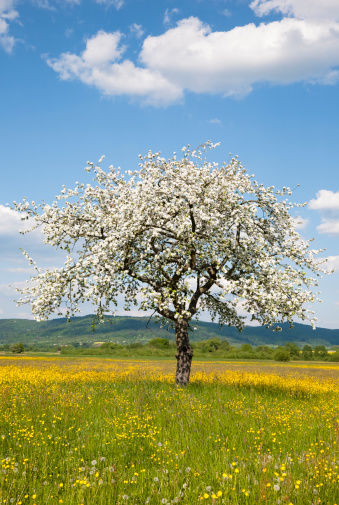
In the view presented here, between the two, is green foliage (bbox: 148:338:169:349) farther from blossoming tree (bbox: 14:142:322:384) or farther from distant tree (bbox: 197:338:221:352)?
blossoming tree (bbox: 14:142:322:384)

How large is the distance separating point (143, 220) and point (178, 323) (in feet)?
18.4

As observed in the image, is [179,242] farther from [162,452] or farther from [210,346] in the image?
[210,346]

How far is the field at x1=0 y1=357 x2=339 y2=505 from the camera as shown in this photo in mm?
6219

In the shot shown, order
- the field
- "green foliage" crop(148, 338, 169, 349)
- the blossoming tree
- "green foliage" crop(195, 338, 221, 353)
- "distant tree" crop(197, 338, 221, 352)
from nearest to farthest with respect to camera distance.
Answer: the field
the blossoming tree
"green foliage" crop(195, 338, 221, 353)
"distant tree" crop(197, 338, 221, 352)
"green foliage" crop(148, 338, 169, 349)

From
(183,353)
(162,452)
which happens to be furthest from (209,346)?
(162,452)

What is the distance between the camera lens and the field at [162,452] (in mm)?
6219

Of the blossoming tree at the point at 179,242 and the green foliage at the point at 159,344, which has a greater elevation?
the blossoming tree at the point at 179,242

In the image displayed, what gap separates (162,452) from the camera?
830cm

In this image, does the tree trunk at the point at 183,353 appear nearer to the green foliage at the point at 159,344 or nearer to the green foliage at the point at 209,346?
the green foliage at the point at 209,346

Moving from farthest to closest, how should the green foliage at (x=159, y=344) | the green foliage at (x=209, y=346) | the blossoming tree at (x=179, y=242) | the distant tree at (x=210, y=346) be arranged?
the green foliage at (x=159, y=344)
the distant tree at (x=210, y=346)
the green foliage at (x=209, y=346)
the blossoming tree at (x=179, y=242)

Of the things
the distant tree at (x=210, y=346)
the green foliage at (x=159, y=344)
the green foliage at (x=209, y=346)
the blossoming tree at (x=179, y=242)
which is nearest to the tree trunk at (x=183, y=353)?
the blossoming tree at (x=179, y=242)

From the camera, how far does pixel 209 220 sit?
16609 millimetres

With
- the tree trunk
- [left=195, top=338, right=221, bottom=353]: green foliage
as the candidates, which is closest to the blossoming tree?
the tree trunk

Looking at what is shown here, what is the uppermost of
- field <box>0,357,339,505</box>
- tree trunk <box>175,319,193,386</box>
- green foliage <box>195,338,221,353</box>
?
tree trunk <box>175,319,193,386</box>
